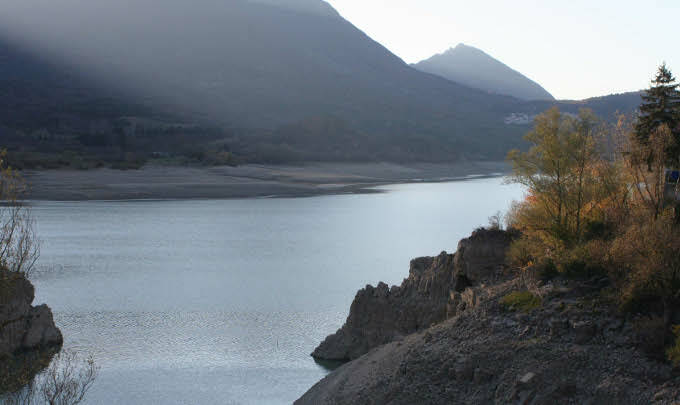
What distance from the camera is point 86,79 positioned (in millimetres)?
117250

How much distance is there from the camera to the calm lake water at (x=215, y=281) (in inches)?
609

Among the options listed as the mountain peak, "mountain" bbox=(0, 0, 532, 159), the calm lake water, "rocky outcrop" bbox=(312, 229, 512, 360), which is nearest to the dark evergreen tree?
"rocky outcrop" bbox=(312, 229, 512, 360)

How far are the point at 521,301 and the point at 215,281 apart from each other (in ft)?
54.1

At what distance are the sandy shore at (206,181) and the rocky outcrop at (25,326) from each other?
124 ft

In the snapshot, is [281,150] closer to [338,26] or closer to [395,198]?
[395,198]

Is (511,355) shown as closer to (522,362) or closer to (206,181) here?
(522,362)

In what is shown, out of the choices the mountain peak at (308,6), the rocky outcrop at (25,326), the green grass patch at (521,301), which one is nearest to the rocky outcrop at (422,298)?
the green grass patch at (521,301)

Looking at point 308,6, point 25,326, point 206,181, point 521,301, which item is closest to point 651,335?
point 521,301

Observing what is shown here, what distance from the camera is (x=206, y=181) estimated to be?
67.2m

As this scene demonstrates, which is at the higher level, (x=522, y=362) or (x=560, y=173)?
(x=560, y=173)

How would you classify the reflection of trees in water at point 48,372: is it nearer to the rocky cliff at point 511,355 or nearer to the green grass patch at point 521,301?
the rocky cliff at point 511,355

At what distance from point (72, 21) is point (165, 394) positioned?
140 m

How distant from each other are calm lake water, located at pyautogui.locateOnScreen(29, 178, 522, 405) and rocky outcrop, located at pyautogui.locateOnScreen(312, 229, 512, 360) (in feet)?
3.51

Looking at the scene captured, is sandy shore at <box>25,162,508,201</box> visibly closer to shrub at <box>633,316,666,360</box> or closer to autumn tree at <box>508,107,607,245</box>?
autumn tree at <box>508,107,607,245</box>
